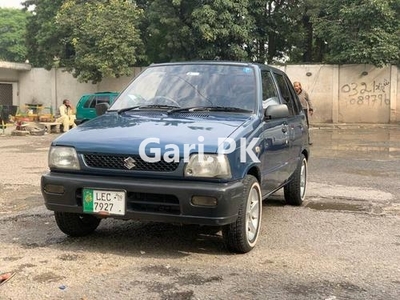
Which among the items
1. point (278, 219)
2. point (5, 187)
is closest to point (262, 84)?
point (278, 219)

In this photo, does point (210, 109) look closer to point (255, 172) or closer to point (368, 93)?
point (255, 172)

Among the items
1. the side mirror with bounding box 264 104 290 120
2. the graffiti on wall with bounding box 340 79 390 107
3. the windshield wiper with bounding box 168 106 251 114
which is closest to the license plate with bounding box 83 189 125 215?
the windshield wiper with bounding box 168 106 251 114

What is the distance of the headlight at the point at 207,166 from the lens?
399 centimetres

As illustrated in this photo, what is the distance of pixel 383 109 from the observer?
24.2 meters

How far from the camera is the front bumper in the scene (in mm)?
3961

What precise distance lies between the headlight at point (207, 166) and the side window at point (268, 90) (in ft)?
4.05

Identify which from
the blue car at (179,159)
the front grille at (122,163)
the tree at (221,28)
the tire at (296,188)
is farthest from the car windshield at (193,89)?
the tree at (221,28)

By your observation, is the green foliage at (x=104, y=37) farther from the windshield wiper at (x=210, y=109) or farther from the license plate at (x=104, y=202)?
the license plate at (x=104, y=202)

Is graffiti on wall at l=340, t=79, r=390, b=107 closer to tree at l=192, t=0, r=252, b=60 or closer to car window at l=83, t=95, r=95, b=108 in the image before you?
tree at l=192, t=0, r=252, b=60

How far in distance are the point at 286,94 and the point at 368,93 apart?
19632mm

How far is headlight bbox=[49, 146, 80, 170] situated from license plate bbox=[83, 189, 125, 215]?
26cm

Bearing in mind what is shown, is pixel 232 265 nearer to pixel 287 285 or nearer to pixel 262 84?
pixel 287 285

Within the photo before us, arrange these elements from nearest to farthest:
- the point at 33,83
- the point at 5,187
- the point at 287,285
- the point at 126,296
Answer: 1. the point at 126,296
2. the point at 287,285
3. the point at 5,187
4. the point at 33,83

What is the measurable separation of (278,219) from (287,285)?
2.15 meters
